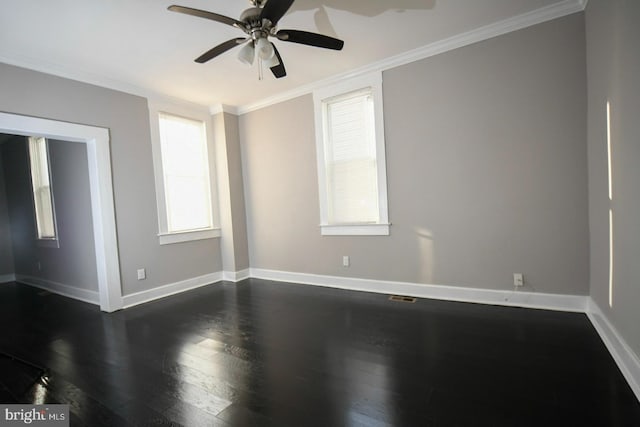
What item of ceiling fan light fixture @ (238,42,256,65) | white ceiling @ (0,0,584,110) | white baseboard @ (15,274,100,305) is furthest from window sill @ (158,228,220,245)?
ceiling fan light fixture @ (238,42,256,65)

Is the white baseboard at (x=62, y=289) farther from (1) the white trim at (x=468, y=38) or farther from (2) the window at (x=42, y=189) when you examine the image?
(1) the white trim at (x=468, y=38)

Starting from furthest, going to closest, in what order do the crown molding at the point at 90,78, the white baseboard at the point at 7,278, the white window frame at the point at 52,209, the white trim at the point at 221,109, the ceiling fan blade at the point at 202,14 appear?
the white baseboard at the point at 7,278 < the white trim at the point at 221,109 < the white window frame at the point at 52,209 < the crown molding at the point at 90,78 < the ceiling fan blade at the point at 202,14

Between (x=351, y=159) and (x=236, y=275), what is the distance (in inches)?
97.0

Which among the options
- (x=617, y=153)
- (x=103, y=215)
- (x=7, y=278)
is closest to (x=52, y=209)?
(x=103, y=215)

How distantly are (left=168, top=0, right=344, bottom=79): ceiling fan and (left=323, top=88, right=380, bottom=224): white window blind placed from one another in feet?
4.67

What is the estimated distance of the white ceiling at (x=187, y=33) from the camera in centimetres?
224

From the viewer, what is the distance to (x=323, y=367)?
6.44ft

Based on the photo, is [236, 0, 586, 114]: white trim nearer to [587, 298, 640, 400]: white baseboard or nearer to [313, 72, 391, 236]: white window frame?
[313, 72, 391, 236]: white window frame

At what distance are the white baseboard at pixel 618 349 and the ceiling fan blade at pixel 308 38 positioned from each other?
2.69 metres

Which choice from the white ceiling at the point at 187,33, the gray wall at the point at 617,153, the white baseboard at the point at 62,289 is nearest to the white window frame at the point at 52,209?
the white baseboard at the point at 62,289

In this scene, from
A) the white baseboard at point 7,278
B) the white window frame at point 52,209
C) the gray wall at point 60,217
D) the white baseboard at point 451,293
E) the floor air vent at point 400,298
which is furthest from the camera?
the white baseboard at point 7,278

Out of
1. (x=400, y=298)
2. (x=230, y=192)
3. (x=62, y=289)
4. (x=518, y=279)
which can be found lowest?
(x=400, y=298)

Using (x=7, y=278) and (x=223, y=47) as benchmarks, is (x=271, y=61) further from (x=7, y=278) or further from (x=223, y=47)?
(x=7, y=278)

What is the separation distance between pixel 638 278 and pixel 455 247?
152 centimetres
